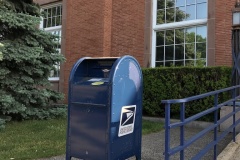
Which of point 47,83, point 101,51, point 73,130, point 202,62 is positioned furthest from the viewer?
point 101,51

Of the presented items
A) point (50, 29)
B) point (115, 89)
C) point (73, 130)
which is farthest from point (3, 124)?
point (50, 29)

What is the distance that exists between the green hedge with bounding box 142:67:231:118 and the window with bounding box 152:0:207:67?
1.65 m

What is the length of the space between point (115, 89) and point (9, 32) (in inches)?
238

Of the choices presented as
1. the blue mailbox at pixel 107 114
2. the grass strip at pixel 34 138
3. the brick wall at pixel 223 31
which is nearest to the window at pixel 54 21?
the grass strip at pixel 34 138

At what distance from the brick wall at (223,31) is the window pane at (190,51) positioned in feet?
3.05

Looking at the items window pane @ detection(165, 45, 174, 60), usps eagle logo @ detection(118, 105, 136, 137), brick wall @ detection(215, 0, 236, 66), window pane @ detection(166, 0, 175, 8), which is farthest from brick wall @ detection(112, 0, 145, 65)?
usps eagle logo @ detection(118, 105, 136, 137)

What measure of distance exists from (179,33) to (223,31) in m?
Answer: 1.73

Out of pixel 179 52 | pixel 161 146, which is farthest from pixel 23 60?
pixel 179 52

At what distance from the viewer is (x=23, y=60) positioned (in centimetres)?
831

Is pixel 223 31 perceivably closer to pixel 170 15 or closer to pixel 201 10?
pixel 201 10

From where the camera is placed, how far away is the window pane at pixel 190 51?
10441mm

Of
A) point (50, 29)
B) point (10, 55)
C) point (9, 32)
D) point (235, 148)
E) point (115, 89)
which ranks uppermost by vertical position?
point (50, 29)

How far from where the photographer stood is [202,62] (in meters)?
10.1

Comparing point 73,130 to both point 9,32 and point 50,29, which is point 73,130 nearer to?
point 9,32
